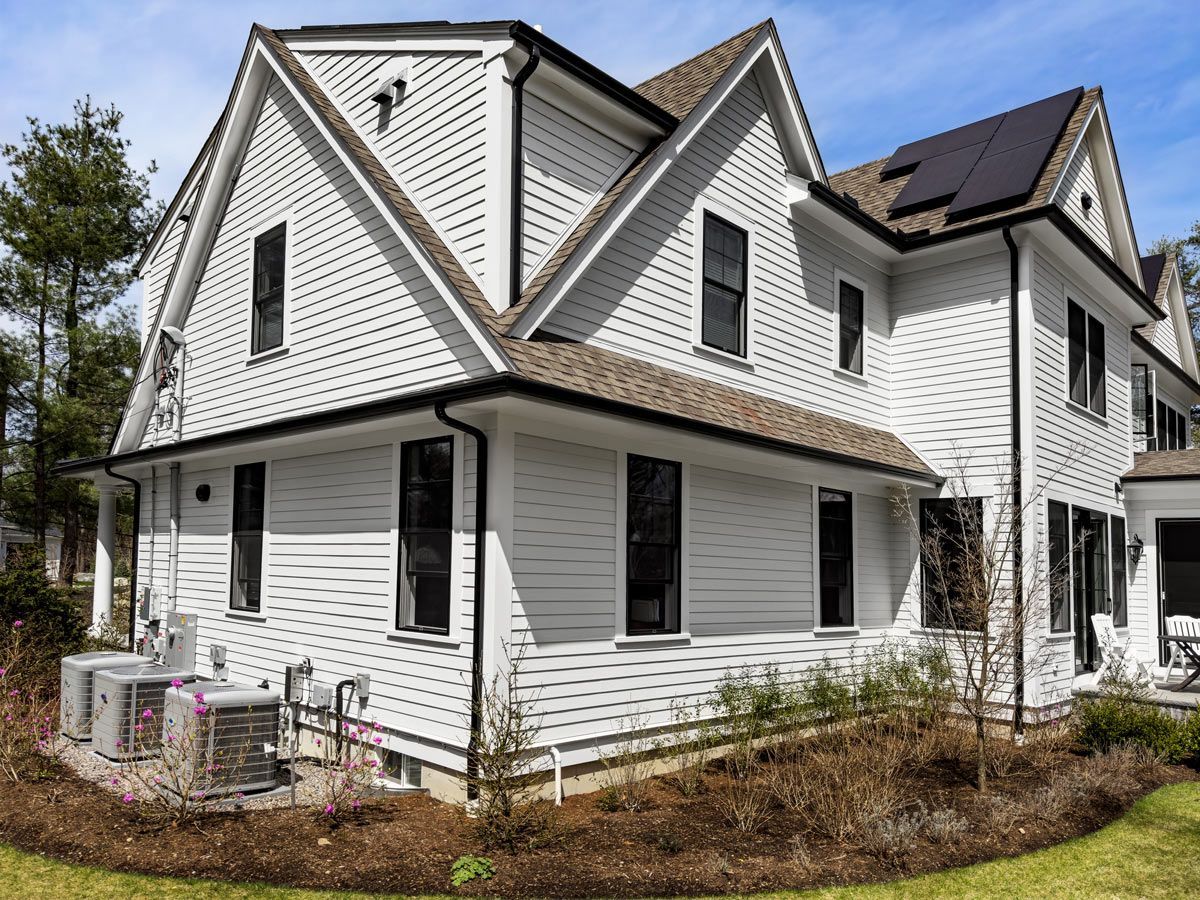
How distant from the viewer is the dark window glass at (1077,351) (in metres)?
13.2

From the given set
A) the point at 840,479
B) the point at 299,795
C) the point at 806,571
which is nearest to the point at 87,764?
the point at 299,795

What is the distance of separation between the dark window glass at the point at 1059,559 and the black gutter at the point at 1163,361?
5.39 m

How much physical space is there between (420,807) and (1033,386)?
359 inches

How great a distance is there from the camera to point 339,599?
9078mm

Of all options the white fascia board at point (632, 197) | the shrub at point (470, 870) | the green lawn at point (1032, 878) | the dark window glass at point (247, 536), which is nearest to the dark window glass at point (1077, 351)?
the white fascia board at point (632, 197)

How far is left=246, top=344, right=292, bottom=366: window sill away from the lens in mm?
10242

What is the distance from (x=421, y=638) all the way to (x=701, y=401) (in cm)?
357

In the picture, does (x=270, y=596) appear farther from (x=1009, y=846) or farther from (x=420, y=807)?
(x=1009, y=846)

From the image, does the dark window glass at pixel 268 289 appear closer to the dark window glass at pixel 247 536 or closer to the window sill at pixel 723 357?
the dark window glass at pixel 247 536

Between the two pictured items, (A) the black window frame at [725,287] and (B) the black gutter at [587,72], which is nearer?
(B) the black gutter at [587,72]

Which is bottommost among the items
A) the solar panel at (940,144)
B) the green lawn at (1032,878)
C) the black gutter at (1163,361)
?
the green lawn at (1032,878)

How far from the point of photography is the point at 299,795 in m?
7.71

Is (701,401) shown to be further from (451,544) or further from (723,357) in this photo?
(451,544)

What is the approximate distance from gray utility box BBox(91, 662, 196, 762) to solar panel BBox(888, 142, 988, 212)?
38.2 ft
